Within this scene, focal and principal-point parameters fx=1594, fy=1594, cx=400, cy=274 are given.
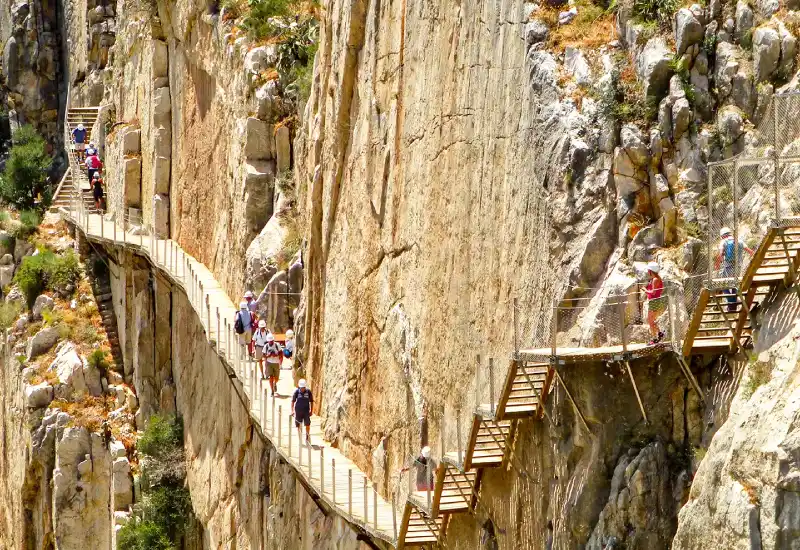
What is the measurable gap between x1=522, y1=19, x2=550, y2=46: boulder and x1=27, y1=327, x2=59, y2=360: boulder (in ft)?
106

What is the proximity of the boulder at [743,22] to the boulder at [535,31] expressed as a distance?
321 centimetres

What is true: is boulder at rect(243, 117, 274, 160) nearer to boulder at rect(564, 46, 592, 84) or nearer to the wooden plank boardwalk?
the wooden plank boardwalk

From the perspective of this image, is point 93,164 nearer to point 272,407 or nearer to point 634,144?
point 272,407

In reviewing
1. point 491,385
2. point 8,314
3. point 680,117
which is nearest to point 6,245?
point 8,314

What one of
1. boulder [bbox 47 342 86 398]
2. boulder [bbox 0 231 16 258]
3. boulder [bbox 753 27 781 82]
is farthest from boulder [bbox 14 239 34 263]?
boulder [bbox 753 27 781 82]

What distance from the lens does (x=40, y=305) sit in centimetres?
5156

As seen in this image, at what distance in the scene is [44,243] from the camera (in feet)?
181

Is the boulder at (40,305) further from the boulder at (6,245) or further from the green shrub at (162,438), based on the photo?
the green shrub at (162,438)

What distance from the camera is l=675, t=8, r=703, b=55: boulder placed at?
17891mm

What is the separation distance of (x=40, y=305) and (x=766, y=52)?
38.2 metres

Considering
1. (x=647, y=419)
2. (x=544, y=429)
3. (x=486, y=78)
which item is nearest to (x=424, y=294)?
(x=486, y=78)

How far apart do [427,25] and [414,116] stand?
145cm

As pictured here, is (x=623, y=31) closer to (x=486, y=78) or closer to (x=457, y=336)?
(x=486, y=78)

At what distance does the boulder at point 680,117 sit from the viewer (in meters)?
17.8
